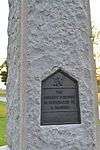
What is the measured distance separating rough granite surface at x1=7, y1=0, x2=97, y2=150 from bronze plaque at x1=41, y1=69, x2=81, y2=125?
0.21 feet

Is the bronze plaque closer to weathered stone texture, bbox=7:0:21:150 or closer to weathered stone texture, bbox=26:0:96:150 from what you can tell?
weathered stone texture, bbox=26:0:96:150

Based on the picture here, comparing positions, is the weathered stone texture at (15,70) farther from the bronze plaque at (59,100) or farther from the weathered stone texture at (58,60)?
the bronze plaque at (59,100)

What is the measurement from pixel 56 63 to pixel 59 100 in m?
0.46

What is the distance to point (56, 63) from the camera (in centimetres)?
328

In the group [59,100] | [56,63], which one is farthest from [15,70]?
[59,100]

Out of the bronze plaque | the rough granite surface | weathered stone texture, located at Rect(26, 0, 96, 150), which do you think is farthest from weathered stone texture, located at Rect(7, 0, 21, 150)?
the bronze plaque

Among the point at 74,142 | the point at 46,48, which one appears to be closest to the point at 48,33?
the point at 46,48

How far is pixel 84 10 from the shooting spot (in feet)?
11.4

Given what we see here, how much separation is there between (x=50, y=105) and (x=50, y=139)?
1.34 feet

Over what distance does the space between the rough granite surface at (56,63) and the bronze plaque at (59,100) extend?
0.21ft

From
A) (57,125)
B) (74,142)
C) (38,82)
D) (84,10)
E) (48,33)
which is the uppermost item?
(84,10)

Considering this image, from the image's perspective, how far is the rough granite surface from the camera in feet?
10.3

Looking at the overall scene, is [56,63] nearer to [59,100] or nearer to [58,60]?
[58,60]

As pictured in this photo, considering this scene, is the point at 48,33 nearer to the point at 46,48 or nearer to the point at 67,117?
the point at 46,48
